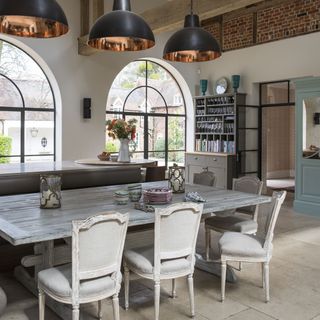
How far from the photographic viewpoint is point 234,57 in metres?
8.80

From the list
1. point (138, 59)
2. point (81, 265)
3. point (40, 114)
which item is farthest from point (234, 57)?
point (81, 265)

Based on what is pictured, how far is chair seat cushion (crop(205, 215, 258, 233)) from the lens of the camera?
12.5ft

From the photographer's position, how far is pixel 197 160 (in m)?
8.95

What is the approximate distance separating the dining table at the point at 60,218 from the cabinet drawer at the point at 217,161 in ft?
14.1

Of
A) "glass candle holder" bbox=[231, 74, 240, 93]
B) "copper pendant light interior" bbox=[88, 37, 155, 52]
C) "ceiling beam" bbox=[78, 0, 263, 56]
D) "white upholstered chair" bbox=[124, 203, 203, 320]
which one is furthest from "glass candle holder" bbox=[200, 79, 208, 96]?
"white upholstered chair" bbox=[124, 203, 203, 320]

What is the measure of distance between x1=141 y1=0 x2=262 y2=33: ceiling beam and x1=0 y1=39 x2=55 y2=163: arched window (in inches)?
103

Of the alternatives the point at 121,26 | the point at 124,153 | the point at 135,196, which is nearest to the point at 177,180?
the point at 135,196

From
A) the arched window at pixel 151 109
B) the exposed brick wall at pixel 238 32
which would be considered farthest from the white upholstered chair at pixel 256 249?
the exposed brick wall at pixel 238 32

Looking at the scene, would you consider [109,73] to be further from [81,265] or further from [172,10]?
[81,265]

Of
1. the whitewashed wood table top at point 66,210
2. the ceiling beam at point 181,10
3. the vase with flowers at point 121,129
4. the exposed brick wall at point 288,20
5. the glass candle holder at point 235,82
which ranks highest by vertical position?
the exposed brick wall at point 288,20

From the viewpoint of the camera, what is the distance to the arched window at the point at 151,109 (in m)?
8.68

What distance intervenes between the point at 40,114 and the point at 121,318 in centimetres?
565

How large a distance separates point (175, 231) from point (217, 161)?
5.89m

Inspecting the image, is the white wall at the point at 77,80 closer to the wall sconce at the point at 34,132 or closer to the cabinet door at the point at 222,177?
the wall sconce at the point at 34,132
